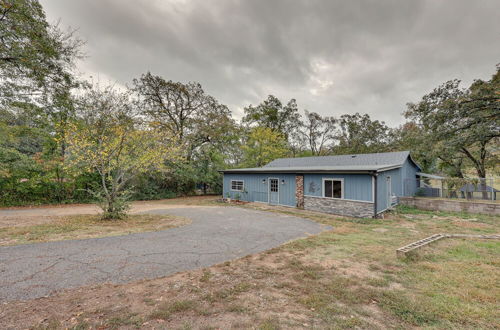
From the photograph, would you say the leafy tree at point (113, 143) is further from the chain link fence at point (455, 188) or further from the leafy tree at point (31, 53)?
the chain link fence at point (455, 188)

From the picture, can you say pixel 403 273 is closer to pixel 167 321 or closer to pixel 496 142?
pixel 167 321

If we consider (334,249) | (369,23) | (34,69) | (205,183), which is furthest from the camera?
(205,183)

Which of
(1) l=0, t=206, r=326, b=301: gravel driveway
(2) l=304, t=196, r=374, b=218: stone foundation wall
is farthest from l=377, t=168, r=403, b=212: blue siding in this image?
(1) l=0, t=206, r=326, b=301: gravel driveway

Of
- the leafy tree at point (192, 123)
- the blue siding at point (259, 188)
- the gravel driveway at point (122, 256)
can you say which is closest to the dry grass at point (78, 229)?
the gravel driveway at point (122, 256)

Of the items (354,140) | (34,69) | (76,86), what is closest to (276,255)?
(34,69)

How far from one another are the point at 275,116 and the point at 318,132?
7.58 m

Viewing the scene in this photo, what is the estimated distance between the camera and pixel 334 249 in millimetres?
5117

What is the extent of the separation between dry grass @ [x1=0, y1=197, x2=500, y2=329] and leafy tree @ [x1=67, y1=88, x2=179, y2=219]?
6.32 metres

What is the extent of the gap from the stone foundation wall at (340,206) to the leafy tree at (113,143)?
8.00 meters

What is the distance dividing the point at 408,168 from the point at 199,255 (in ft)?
54.0

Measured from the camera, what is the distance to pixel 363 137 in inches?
1056

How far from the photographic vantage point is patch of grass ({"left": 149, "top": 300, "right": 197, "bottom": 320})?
245 centimetres

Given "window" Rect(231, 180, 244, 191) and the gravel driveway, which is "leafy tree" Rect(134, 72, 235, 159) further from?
the gravel driveway

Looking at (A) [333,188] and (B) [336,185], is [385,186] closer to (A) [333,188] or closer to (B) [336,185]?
(B) [336,185]
